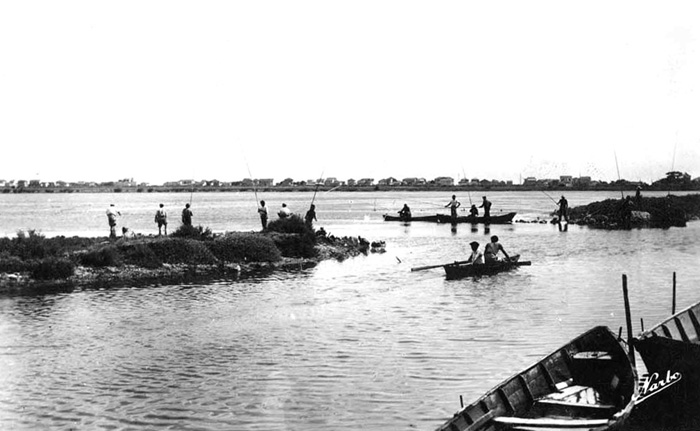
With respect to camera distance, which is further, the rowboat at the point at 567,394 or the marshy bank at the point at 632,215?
the marshy bank at the point at 632,215

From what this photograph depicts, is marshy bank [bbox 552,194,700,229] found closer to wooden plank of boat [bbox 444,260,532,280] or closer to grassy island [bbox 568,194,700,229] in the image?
grassy island [bbox 568,194,700,229]

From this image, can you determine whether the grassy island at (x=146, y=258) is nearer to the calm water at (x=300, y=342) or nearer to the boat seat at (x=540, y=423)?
the calm water at (x=300, y=342)

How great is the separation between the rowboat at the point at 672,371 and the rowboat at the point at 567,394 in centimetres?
44

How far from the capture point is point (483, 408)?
31.4 feet

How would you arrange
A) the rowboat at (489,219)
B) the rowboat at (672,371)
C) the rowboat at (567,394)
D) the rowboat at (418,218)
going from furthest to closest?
the rowboat at (418,218) → the rowboat at (489,219) → the rowboat at (672,371) → the rowboat at (567,394)

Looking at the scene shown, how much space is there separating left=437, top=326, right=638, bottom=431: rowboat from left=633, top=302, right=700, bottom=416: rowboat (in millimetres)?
445

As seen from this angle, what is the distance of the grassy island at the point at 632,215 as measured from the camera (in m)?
55.0

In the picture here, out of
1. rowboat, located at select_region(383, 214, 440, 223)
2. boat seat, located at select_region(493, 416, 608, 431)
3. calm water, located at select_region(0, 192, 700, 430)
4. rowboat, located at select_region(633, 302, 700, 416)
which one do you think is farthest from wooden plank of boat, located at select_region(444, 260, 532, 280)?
rowboat, located at select_region(383, 214, 440, 223)

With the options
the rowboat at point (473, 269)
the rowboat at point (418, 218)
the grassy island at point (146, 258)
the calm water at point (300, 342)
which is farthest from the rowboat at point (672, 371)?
the rowboat at point (418, 218)

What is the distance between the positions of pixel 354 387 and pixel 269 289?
13365 millimetres

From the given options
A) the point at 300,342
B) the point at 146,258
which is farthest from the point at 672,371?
the point at 146,258

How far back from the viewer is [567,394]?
10.9 meters

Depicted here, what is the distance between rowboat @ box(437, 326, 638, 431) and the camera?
9250mm

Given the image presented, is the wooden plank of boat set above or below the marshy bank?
below
